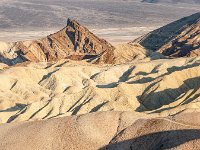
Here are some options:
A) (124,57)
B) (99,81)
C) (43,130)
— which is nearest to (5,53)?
(124,57)

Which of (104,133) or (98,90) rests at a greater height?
(104,133)

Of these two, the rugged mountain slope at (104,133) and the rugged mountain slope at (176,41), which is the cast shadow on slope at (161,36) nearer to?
the rugged mountain slope at (176,41)

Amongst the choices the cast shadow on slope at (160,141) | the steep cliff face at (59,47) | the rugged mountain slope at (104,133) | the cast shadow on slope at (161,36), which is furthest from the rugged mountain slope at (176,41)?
the cast shadow on slope at (160,141)

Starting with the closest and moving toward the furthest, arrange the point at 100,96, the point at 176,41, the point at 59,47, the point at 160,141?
1. the point at 160,141
2. the point at 100,96
3. the point at 59,47
4. the point at 176,41

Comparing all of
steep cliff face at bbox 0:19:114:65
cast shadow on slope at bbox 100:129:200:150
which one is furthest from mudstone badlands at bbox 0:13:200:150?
steep cliff face at bbox 0:19:114:65

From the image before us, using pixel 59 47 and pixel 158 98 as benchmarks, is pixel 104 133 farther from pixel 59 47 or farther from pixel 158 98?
pixel 59 47

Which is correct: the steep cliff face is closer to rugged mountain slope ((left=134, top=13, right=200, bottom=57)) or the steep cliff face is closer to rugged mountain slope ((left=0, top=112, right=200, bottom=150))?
rugged mountain slope ((left=134, top=13, right=200, bottom=57))

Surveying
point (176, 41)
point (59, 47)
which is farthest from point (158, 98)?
point (176, 41)
